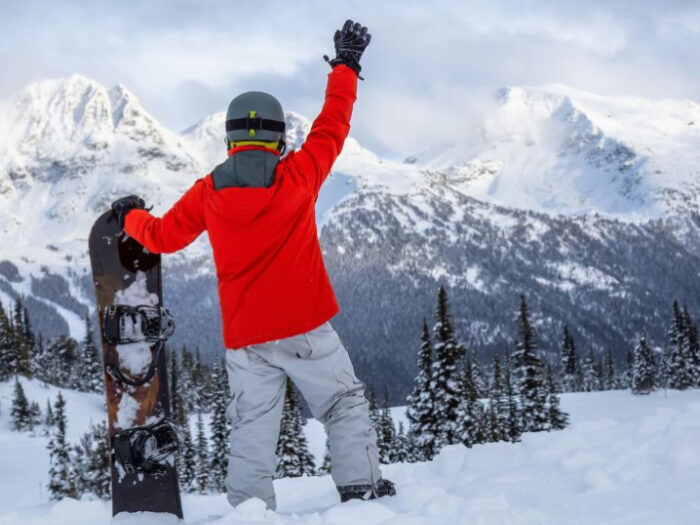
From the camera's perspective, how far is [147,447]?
4758 mm

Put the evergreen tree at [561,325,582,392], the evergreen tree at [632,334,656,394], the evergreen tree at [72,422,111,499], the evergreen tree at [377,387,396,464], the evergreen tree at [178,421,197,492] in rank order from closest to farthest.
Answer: the evergreen tree at [377,387,396,464]
the evergreen tree at [72,422,111,499]
the evergreen tree at [178,421,197,492]
the evergreen tree at [632,334,656,394]
the evergreen tree at [561,325,582,392]

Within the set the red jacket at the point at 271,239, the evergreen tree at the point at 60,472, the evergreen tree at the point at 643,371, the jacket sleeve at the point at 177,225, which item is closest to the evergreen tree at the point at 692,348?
the evergreen tree at the point at 643,371

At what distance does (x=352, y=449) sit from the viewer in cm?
431

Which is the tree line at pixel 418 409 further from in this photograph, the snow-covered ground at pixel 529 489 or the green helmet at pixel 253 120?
the green helmet at pixel 253 120

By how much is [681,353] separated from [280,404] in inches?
2400

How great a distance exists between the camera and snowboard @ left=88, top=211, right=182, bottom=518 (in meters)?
4.65

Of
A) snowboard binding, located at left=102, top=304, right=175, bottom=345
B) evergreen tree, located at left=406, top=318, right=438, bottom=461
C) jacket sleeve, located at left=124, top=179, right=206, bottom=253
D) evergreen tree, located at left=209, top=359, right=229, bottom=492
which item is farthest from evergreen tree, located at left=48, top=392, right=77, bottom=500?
jacket sleeve, located at left=124, top=179, right=206, bottom=253

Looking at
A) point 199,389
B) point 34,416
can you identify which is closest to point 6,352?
point 34,416

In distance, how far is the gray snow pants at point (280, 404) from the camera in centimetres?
424

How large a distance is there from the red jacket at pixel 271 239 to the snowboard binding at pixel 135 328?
0.80 m

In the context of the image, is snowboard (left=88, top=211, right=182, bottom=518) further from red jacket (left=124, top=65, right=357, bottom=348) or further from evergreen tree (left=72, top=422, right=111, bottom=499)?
evergreen tree (left=72, top=422, right=111, bottom=499)

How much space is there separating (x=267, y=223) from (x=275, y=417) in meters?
1.29

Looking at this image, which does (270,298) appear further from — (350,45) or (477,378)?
(477,378)

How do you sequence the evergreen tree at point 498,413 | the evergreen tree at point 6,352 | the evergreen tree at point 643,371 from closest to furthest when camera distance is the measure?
the evergreen tree at point 498,413 < the evergreen tree at point 643,371 < the evergreen tree at point 6,352
